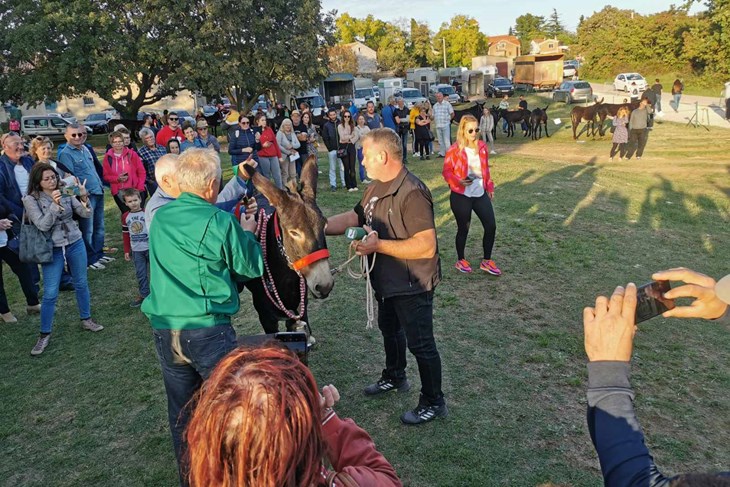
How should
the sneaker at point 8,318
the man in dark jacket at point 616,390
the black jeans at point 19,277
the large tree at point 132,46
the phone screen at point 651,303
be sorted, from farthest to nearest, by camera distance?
the large tree at point 132,46 < the sneaker at point 8,318 < the black jeans at point 19,277 < the phone screen at point 651,303 < the man in dark jacket at point 616,390

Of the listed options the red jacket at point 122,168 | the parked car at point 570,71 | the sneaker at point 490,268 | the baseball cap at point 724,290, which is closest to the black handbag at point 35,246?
the red jacket at point 122,168

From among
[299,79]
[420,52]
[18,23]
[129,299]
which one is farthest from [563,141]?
[420,52]

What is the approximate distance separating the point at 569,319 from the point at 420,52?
9070cm

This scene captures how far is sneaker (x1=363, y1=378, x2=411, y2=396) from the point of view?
14.5ft

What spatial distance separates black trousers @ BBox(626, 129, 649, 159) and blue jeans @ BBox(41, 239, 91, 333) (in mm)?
15556

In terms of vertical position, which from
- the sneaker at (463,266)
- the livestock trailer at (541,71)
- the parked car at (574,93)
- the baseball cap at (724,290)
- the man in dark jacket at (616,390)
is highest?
the livestock trailer at (541,71)

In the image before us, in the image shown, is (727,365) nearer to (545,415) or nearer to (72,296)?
(545,415)

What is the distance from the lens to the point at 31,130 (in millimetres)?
30391

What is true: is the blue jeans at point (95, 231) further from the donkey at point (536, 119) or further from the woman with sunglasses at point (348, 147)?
the donkey at point (536, 119)

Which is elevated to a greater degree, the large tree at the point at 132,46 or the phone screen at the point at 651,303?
the large tree at the point at 132,46

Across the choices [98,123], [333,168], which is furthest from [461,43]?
[333,168]

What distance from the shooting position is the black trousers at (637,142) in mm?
15688

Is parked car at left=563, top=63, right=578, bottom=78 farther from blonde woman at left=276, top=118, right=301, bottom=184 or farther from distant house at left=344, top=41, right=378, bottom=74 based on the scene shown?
blonde woman at left=276, top=118, right=301, bottom=184

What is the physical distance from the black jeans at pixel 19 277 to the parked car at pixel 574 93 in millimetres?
36399
